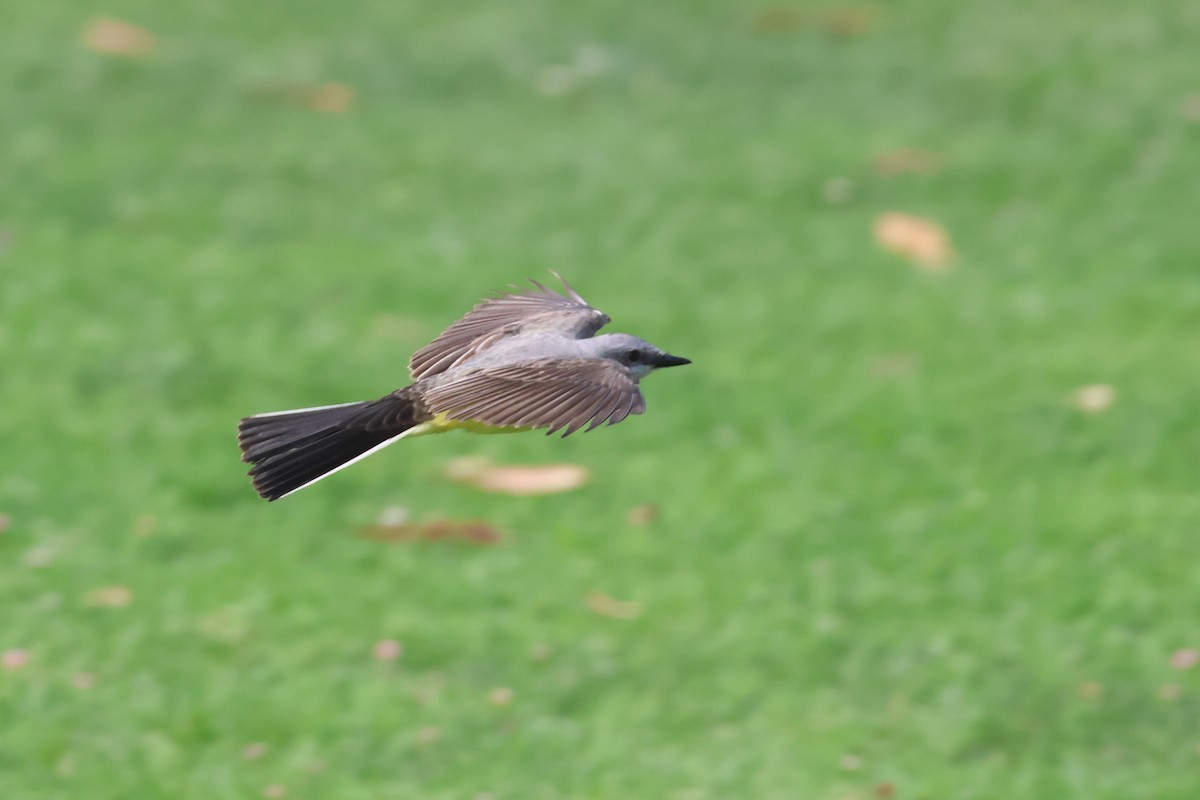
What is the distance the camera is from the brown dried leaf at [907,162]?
13070mm

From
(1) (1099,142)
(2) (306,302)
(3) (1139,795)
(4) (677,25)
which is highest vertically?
(4) (677,25)

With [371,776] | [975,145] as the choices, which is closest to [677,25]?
[975,145]

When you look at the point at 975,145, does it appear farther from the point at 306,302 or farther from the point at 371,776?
the point at 371,776

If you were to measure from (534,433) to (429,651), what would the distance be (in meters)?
2.31

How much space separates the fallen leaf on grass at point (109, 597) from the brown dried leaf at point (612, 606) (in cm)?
214

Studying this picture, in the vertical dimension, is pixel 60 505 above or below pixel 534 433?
below

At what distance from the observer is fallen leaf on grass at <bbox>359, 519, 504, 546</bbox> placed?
29.3 feet

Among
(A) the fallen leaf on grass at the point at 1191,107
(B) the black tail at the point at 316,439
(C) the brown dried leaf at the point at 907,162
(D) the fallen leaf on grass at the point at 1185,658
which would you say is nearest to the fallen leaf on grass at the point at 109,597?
(B) the black tail at the point at 316,439

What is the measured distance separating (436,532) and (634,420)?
1.64 metres

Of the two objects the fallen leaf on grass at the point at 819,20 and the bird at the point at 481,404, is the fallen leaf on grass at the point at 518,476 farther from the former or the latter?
the fallen leaf on grass at the point at 819,20

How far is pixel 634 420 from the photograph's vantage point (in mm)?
10156

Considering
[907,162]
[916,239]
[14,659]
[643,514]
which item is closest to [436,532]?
[643,514]

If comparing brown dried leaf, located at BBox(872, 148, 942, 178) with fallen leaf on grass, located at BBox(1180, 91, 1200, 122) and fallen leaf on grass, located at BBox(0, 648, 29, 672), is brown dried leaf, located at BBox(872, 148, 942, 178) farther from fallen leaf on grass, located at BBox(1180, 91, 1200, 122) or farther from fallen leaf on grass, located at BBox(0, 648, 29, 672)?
fallen leaf on grass, located at BBox(0, 648, 29, 672)

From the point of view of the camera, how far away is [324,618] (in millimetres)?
8195
